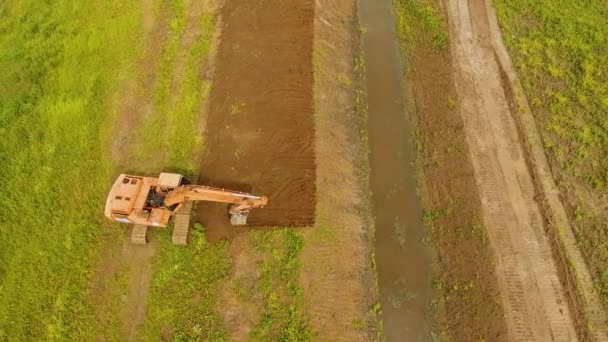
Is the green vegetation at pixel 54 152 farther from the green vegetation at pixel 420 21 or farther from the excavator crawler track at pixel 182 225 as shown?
the green vegetation at pixel 420 21

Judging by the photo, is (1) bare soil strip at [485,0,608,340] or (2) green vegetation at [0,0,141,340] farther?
(2) green vegetation at [0,0,141,340]

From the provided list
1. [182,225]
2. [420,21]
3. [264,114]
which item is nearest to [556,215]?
[420,21]

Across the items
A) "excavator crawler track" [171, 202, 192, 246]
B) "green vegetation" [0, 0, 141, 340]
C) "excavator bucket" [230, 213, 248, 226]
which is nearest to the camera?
"green vegetation" [0, 0, 141, 340]

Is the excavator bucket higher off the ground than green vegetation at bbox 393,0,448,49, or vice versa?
green vegetation at bbox 393,0,448,49

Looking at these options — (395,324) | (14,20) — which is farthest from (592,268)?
(14,20)

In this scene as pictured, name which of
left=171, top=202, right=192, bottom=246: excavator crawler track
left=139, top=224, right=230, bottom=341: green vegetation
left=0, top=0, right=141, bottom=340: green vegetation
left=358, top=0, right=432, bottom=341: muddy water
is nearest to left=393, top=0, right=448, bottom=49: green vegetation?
left=358, top=0, right=432, bottom=341: muddy water

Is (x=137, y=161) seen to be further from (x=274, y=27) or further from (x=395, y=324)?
(x=395, y=324)

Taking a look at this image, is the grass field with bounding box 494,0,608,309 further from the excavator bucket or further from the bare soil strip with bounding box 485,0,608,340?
the excavator bucket
